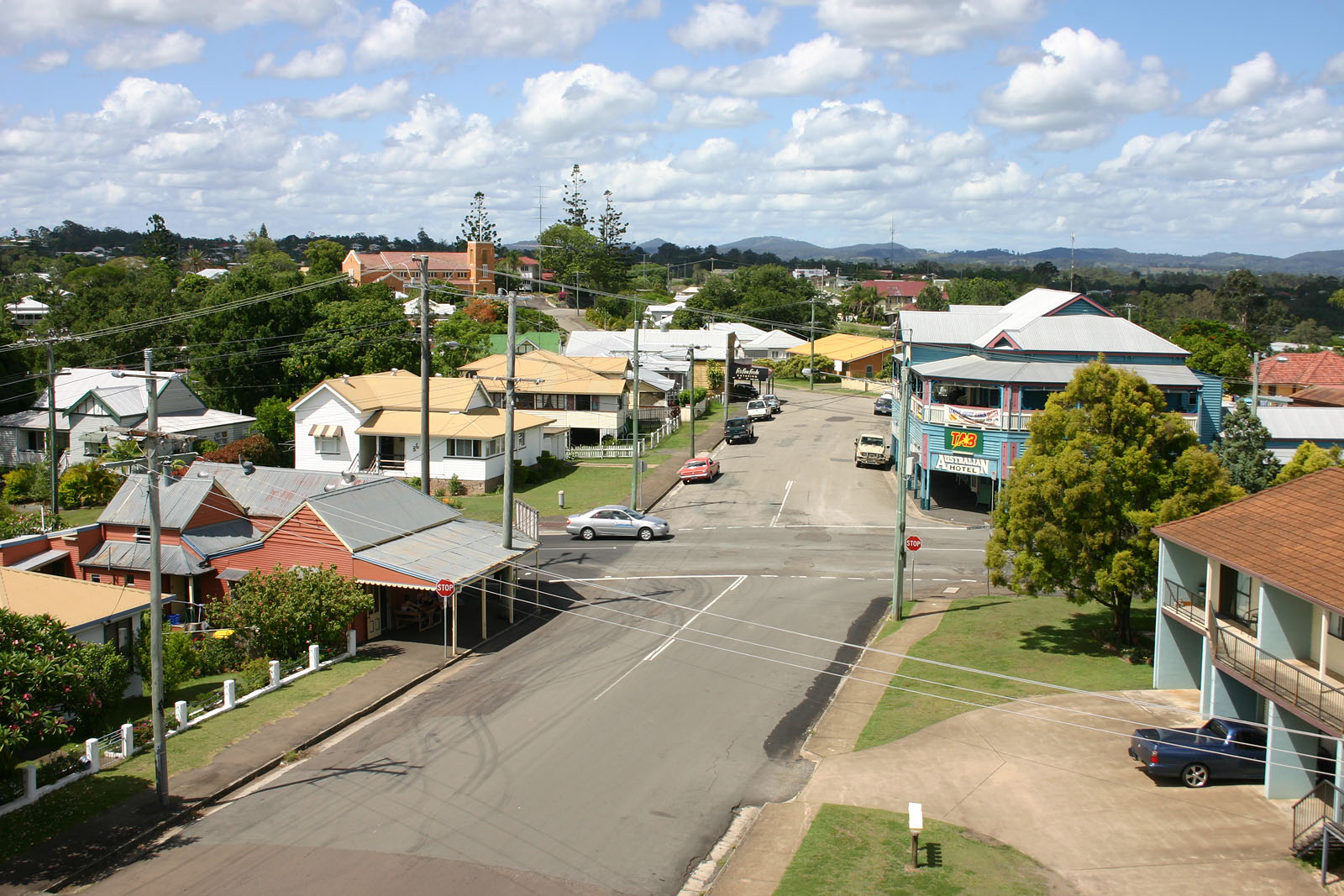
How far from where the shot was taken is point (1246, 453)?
1463 inches

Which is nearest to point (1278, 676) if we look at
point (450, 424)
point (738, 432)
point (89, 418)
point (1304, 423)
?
point (1304, 423)

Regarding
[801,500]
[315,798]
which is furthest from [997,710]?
[801,500]

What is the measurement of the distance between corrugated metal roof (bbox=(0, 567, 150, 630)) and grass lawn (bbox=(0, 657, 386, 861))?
4383 millimetres

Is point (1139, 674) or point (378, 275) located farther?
point (378, 275)

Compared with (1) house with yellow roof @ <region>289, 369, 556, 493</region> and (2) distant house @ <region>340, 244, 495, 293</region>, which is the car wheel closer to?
(1) house with yellow roof @ <region>289, 369, 556, 493</region>

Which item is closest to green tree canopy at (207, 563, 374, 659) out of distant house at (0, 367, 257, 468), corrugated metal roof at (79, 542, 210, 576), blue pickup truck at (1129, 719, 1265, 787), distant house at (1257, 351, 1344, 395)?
corrugated metal roof at (79, 542, 210, 576)

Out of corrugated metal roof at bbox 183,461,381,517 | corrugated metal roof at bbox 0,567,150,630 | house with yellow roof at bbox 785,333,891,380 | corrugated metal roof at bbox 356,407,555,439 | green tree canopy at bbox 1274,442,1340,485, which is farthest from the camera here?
house with yellow roof at bbox 785,333,891,380

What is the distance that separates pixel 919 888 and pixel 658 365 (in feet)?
241

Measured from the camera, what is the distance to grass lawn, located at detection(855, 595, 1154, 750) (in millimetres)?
23688

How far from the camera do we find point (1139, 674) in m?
25.4

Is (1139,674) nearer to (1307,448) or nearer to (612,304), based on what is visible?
(1307,448)

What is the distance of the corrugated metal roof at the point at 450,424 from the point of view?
52.2 m

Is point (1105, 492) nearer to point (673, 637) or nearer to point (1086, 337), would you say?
point (673, 637)

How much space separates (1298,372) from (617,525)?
6385 centimetres
